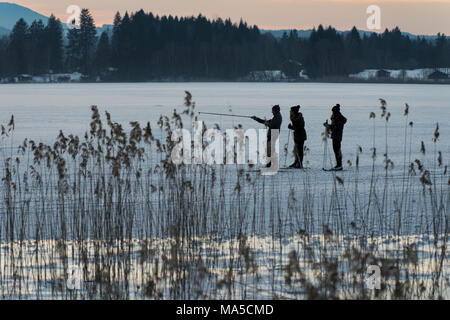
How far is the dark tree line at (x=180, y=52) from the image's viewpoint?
127562mm

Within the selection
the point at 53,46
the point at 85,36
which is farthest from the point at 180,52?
the point at 53,46

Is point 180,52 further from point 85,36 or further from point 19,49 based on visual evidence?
point 19,49

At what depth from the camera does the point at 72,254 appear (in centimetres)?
683

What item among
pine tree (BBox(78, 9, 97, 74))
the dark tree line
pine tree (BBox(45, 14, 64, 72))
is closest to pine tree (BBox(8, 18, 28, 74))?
the dark tree line

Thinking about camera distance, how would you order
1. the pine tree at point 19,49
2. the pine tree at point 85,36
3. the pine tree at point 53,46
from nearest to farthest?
1. the pine tree at point 19,49
2. the pine tree at point 53,46
3. the pine tree at point 85,36

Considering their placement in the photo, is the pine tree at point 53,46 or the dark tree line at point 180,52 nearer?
the pine tree at point 53,46

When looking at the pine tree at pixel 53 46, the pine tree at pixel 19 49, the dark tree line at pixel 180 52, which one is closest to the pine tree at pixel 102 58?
the dark tree line at pixel 180 52

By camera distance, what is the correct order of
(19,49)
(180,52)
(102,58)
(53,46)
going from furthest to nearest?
(180,52) → (53,46) → (102,58) → (19,49)

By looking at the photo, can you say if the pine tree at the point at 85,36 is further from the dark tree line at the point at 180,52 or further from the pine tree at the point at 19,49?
the pine tree at the point at 19,49

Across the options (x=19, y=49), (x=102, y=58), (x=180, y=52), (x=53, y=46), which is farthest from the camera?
(x=180, y=52)

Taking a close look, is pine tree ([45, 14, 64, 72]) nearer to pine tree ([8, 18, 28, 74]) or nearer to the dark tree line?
the dark tree line

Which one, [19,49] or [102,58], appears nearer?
[19,49]

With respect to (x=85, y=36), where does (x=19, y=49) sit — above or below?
below

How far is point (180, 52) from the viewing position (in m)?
135
